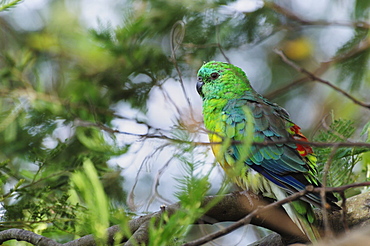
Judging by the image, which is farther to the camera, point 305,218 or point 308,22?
point 308,22

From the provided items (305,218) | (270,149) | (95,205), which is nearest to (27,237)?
(95,205)

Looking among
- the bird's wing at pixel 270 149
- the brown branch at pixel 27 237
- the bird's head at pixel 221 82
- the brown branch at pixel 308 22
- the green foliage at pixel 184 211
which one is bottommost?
the green foliage at pixel 184 211

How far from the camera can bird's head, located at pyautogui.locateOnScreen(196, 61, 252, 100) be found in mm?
3705

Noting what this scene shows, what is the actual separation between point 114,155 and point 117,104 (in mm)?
983

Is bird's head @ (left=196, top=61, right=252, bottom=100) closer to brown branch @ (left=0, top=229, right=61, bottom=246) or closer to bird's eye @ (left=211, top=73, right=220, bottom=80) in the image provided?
bird's eye @ (left=211, top=73, right=220, bottom=80)

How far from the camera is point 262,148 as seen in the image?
3.19 metres

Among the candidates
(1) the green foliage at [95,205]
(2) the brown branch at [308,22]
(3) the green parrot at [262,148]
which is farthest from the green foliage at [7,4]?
(2) the brown branch at [308,22]

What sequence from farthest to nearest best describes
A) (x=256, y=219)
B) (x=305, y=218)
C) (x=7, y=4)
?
(x=305, y=218)
(x=256, y=219)
(x=7, y=4)

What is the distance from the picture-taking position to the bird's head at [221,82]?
371 cm

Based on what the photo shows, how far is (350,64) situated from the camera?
4309 millimetres

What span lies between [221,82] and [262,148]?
0.80 meters

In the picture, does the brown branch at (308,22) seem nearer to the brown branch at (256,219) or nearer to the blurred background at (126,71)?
the blurred background at (126,71)

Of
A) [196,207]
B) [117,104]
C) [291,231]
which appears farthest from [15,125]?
[196,207]

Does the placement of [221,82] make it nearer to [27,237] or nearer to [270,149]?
[270,149]
